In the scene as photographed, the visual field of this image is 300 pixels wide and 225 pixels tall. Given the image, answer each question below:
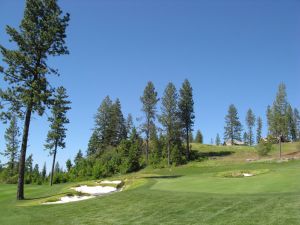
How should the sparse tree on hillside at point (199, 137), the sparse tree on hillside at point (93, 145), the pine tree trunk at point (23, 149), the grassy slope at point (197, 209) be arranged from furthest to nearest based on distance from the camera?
1. the sparse tree on hillside at point (199, 137)
2. the sparse tree on hillside at point (93, 145)
3. the pine tree trunk at point (23, 149)
4. the grassy slope at point (197, 209)

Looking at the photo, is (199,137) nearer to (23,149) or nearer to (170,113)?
(170,113)

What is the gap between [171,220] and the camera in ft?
39.0

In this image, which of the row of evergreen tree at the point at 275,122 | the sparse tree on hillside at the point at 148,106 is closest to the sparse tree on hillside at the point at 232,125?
the row of evergreen tree at the point at 275,122

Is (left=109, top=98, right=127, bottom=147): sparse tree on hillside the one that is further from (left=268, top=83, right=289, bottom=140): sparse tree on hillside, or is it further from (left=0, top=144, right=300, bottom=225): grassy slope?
(left=0, top=144, right=300, bottom=225): grassy slope

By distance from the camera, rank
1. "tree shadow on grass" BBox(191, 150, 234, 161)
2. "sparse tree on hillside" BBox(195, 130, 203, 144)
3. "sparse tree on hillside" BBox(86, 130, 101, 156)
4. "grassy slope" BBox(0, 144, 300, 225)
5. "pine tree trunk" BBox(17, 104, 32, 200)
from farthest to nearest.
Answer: "sparse tree on hillside" BBox(195, 130, 203, 144), "sparse tree on hillside" BBox(86, 130, 101, 156), "tree shadow on grass" BBox(191, 150, 234, 161), "pine tree trunk" BBox(17, 104, 32, 200), "grassy slope" BBox(0, 144, 300, 225)

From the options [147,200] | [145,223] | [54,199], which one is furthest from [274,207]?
[54,199]

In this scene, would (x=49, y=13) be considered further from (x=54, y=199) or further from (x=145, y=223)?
(x=145, y=223)

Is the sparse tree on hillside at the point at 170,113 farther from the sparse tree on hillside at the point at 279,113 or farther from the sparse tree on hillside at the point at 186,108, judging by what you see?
the sparse tree on hillside at the point at 279,113

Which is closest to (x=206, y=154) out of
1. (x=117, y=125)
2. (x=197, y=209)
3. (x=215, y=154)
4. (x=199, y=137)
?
(x=215, y=154)

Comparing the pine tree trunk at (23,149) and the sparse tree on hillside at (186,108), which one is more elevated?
the sparse tree on hillside at (186,108)

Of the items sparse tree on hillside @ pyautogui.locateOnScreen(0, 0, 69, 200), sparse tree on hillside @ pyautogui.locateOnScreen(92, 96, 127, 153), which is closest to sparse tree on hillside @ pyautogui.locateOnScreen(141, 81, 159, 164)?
sparse tree on hillside @ pyautogui.locateOnScreen(92, 96, 127, 153)

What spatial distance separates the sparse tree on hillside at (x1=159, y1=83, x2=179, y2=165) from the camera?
2621 inches

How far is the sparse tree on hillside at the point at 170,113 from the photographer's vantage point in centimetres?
6656

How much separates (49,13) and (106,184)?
15920 mm
